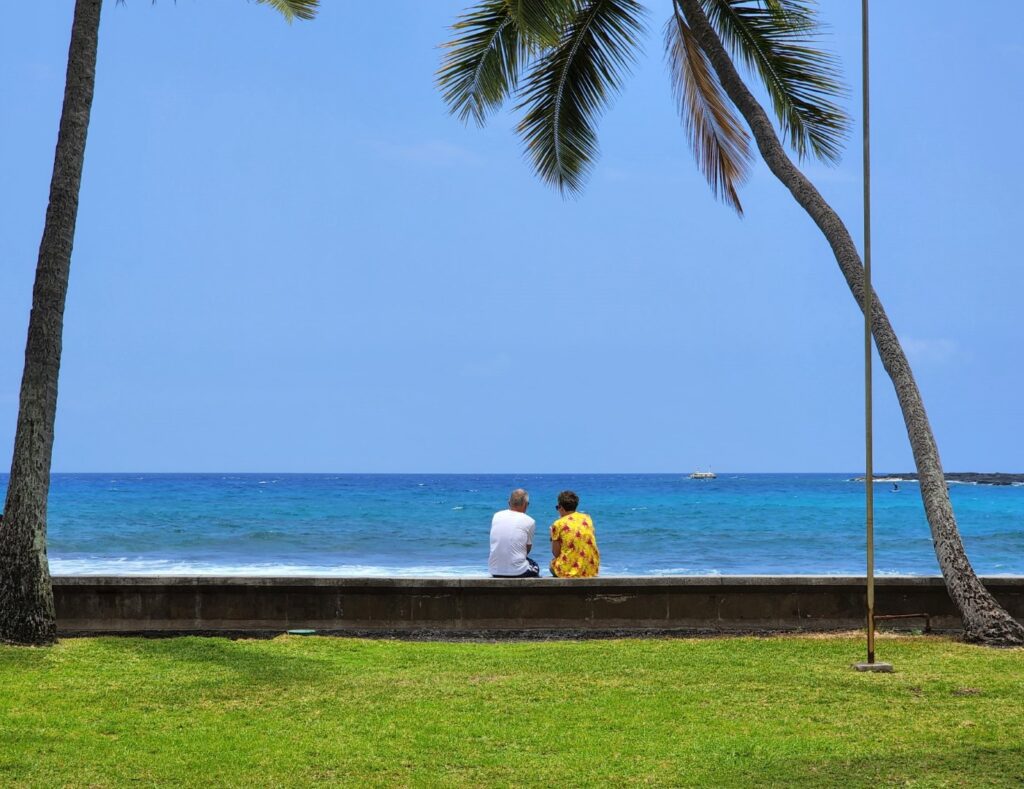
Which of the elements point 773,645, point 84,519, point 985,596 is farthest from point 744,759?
point 84,519

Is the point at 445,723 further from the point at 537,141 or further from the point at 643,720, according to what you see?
the point at 537,141

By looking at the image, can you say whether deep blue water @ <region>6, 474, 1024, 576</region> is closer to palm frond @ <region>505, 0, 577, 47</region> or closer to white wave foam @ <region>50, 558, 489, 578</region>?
white wave foam @ <region>50, 558, 489, 578</region>

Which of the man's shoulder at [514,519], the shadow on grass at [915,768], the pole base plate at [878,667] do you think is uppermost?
the man's shoulder at [514,519]

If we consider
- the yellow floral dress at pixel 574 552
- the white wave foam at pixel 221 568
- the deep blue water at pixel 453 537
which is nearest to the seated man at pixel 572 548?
the yellow floral dress at pixel 574 552

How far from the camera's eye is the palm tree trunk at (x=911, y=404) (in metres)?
9.20

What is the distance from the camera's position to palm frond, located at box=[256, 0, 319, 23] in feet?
39.5

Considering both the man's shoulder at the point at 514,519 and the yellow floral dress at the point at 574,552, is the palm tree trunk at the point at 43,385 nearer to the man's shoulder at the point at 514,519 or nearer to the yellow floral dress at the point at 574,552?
the man's shoulder at the point at 514,519

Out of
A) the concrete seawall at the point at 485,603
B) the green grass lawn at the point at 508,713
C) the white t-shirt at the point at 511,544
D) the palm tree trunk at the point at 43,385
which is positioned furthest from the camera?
the white t-shirt at the point at 511,544

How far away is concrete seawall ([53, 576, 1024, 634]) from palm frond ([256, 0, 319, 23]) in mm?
6143

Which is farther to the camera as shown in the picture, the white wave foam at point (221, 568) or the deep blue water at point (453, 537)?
the deep blue water at point (453, 537)

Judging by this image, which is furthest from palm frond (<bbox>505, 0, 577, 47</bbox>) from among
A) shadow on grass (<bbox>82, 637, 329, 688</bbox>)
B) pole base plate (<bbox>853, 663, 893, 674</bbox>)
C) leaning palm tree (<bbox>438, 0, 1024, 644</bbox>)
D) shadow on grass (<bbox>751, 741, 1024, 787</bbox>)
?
shadow on grass (<bbox>751, 741, 1024, 787</bbox>)

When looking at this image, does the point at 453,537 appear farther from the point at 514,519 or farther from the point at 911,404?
the point at 911,404

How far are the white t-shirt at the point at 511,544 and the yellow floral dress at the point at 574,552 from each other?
0.29m

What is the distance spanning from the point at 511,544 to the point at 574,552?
1.93 feet
